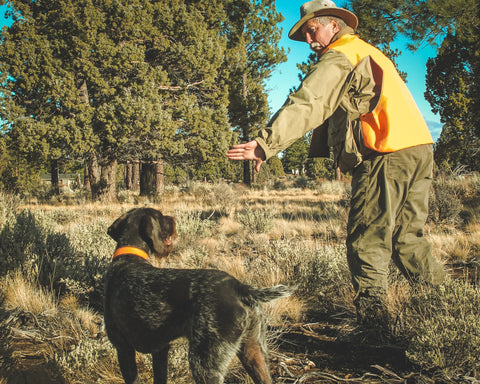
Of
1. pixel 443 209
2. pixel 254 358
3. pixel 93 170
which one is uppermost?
pixel 93 170

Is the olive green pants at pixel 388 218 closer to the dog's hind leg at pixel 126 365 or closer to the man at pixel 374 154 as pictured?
the man at pixel 374 154

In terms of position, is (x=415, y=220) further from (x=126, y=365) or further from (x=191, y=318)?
(x=126, y=365)

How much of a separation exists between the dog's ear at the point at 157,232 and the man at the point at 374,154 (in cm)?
134

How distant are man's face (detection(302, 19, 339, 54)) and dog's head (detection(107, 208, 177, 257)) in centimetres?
170

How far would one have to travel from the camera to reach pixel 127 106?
11.6 meters

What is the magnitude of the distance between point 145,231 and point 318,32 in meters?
1.88

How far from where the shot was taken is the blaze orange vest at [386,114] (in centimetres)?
221

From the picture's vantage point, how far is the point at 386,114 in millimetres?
2227

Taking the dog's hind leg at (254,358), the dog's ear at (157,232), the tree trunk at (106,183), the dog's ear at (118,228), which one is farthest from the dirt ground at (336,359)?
the tree trunk at (106,183)

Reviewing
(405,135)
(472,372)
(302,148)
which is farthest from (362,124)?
(302,148)

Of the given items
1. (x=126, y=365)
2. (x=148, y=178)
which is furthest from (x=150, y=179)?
(x=126, y=365)

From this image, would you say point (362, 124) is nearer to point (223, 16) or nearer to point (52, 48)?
point (52, 48)

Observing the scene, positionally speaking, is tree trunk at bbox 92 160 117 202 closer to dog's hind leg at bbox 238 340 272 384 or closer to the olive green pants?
the olive green pants

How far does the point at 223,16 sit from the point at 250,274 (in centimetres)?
1516
